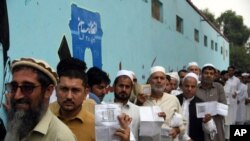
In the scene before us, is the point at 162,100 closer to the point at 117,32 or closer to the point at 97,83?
the point at 97,83

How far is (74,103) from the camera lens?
11.2 feet

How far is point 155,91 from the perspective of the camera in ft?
17.7

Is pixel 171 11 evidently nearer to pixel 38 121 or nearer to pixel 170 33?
pixel 170 33

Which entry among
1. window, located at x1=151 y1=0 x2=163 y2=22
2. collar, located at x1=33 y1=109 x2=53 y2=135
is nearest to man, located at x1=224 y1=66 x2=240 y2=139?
window, located at x1=151 y1=0 x2=163 y2=22

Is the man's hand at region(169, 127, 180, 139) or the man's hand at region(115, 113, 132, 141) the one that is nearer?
the man's hand at region(115, 113, 132, 141)

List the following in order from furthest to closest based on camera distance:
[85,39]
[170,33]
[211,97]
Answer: [170,33] → [85,39] → [211,97]

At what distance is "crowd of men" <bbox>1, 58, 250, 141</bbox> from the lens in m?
2.48

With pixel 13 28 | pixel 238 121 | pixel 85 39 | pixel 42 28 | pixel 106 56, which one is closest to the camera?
pixel 13 28

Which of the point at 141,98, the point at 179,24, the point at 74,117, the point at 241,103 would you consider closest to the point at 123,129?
the point at 74,117

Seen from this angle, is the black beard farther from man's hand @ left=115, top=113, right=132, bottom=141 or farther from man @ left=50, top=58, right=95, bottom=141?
man's hand @ left=115, top=113, right=132, bottom=141

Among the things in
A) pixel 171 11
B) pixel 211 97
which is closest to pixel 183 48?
pixel 171 11

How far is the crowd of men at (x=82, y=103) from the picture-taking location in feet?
8.13

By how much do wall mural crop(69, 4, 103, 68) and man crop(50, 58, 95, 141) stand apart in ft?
11.0

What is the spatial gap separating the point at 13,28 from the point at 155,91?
1717 mm
